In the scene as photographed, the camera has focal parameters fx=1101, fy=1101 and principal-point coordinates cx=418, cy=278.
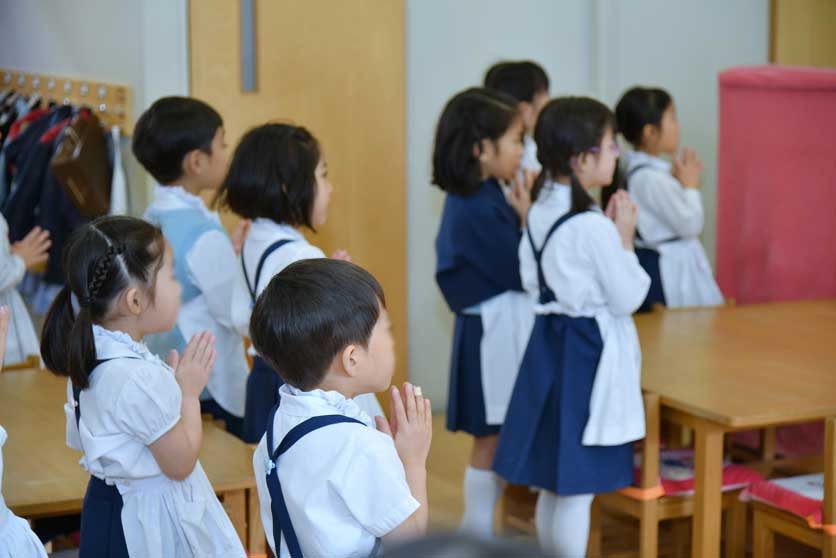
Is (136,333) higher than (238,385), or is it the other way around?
(136,333)

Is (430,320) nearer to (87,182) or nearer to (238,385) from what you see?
(87,182)

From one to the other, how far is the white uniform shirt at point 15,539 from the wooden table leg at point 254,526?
0.43m

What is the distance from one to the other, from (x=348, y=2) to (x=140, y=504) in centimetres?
289

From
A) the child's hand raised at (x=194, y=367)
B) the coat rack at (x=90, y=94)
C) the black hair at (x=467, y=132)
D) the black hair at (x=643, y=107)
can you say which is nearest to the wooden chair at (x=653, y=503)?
the black hair at (x=467, y=132)

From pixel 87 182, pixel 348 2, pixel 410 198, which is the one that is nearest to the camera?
pixel 87 182

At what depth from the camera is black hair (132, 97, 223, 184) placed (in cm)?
278

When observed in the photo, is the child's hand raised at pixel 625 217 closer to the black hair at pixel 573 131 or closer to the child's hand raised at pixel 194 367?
the black hair at pixel 573 131

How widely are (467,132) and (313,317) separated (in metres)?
1.72

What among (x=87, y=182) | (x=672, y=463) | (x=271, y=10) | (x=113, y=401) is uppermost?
(x=271, y=10)

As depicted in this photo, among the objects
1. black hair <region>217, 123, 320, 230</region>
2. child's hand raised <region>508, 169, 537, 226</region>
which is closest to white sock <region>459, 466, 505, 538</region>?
child's hand raised <region>508, 169, 537, 226</region>

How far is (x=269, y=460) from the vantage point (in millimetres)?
1522

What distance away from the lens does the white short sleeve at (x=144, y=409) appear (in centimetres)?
177

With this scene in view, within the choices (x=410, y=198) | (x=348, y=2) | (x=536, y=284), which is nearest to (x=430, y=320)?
(x=410, y=198)

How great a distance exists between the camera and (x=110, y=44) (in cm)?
438
